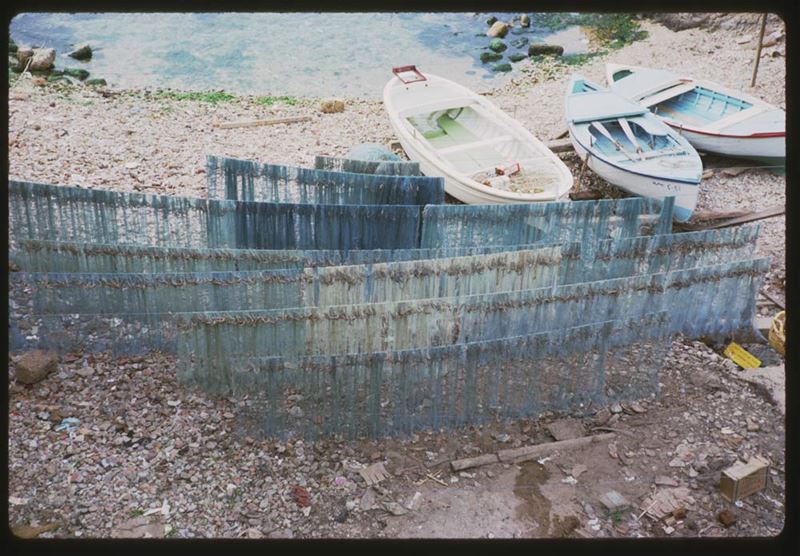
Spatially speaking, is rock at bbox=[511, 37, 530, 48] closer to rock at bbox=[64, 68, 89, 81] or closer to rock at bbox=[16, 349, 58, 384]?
rock at bbox=[64, 68, 89, 81]

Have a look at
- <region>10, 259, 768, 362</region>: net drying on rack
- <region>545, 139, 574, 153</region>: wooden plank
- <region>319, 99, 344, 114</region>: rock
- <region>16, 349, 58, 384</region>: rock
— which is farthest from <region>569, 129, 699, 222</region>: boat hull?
<region>16, 349, 58, 384</region>: rock

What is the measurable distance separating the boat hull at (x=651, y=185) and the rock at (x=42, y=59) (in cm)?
792

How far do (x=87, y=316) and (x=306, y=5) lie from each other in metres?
3.27

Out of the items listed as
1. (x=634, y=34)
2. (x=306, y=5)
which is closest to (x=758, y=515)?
(x=306, y=5)

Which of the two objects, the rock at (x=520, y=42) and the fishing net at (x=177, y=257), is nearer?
the fishing net at (x=177, y=257)

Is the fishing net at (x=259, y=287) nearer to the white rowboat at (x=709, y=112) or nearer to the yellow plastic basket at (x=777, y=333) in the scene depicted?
the yellow plastic basket at (x=777, y=333)

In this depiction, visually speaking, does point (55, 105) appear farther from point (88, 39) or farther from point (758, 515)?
point (758, 515)

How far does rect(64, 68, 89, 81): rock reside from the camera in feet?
37.7

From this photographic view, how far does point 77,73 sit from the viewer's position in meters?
11.5

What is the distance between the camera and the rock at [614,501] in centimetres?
479

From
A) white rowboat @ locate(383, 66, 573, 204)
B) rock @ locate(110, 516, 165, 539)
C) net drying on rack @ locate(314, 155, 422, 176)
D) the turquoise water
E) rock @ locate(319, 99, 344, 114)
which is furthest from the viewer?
the turquoise water

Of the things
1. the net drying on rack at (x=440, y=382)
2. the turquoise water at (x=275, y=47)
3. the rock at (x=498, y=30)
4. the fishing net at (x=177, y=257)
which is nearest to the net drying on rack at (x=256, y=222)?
the fishing net at (x=177, y=257)

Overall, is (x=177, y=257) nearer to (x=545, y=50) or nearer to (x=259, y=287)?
(x=259, y=287)

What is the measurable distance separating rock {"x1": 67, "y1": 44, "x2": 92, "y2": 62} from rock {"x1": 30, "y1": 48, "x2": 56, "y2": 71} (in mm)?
721
